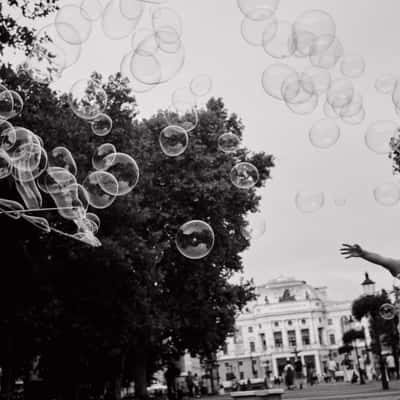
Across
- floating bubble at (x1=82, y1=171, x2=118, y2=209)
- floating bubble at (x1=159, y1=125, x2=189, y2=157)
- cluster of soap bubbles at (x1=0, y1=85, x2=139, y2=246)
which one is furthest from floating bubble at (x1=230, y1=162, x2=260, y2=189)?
floating bubble at (x1=82, y1=171, x2=118, y2=209)

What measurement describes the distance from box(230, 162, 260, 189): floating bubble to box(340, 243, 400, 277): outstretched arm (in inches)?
337

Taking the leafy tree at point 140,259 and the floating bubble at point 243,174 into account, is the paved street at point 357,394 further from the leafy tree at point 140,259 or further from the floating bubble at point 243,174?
the floating bubble at point 243,174

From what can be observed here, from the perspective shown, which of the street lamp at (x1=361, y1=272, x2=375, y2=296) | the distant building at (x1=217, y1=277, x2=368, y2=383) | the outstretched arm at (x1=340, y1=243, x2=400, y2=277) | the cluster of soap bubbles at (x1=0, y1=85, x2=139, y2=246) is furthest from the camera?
the distant building at (x1=217, y1=277, x2=368, y2=383)

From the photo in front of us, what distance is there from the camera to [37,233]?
19.5m

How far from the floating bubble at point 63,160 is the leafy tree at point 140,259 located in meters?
4.08

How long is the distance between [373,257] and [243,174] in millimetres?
10284

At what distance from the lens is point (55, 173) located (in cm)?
1338

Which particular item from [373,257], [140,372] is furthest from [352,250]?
[140,372]

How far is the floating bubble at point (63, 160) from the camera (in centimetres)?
1420

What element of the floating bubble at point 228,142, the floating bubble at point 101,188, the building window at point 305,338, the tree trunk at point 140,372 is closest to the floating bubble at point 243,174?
the floating bubble at point 228,142

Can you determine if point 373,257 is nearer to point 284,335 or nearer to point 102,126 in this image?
point 102,126

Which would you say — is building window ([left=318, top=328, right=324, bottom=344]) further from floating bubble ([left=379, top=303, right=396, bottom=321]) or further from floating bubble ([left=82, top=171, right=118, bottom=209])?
floating bubble ([left=82, top=171, right=118, bottom=209])

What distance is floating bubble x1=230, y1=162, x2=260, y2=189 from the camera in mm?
16141

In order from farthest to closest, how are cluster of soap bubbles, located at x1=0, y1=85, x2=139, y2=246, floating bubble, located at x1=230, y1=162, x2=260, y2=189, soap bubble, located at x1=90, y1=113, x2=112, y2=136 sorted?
soap bubble, located at x1=90, y1=113, x2=112, y2=136, floating bubble, located at x1=230, y1=162, x2=260, y2=189, cluster of soap bubbles, located at x1=0, y1=85, x2=139, y2=246
